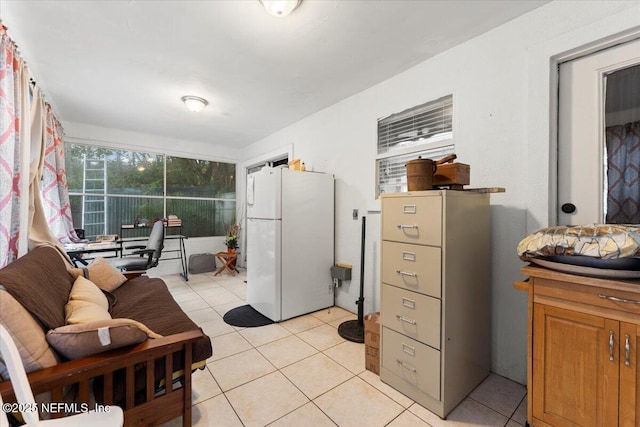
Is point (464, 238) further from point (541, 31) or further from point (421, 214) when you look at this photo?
point (541, 31)

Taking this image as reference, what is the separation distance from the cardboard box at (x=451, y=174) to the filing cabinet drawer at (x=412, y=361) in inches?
39.9

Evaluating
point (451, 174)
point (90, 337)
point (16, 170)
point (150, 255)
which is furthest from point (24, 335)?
point (150, 255)

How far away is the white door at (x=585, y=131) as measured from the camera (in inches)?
61.0

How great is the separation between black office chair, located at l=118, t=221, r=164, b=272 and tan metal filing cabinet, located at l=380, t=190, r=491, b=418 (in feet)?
10.7

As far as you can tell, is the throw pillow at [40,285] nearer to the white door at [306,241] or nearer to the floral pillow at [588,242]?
the white door at [306,241]

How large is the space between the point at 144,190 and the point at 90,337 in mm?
4279

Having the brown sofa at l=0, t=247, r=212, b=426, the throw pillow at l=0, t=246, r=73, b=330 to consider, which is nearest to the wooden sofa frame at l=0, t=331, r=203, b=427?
the brown sofa at l=0, t=247, r=212, b=426

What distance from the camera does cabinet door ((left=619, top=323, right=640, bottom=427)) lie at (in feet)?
3.50

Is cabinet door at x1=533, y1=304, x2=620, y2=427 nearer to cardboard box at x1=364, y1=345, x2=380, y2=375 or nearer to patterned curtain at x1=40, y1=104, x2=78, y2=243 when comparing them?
cardboard box at x1=364, y1=345, x2=380, y2=375

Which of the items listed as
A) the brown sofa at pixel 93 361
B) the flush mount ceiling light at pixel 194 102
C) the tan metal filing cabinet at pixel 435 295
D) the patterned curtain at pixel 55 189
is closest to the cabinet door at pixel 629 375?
the tan metal filing cabinet at pixel 435 295

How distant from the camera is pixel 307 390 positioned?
68.9 inches

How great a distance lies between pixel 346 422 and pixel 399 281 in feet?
2.81

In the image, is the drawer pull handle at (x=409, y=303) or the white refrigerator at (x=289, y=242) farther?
the white refrigerator at (x=289, y=242)

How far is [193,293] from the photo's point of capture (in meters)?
3.78
